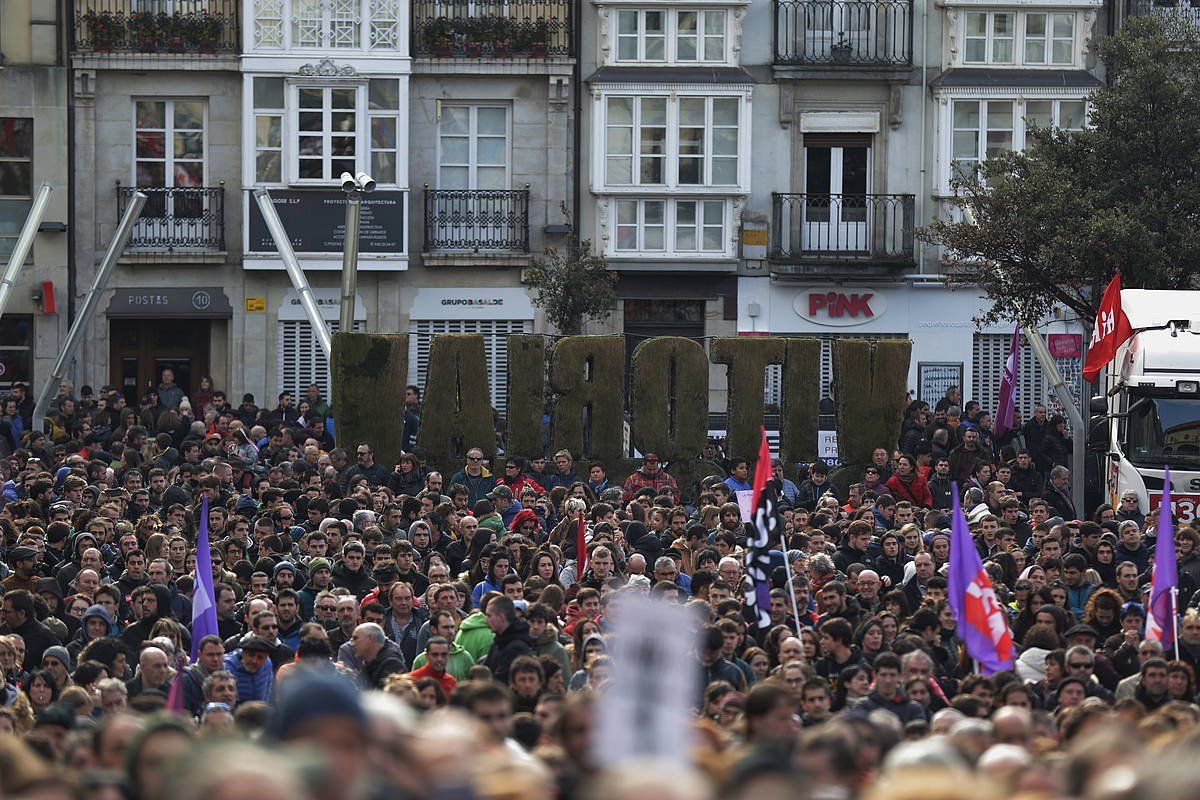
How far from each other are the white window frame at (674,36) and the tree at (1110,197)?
21.8 ft

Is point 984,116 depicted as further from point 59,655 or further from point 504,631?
point 59,655

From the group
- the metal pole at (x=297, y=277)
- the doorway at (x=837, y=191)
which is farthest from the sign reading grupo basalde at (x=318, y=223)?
the doorway at (x=837, y=191)

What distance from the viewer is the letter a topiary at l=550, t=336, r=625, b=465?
84.0 feet

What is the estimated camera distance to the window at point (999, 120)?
34.7 m

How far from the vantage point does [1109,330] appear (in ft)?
77.5

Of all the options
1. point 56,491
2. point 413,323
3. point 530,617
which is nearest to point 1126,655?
point 530,617

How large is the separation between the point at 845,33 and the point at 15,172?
44.8ft

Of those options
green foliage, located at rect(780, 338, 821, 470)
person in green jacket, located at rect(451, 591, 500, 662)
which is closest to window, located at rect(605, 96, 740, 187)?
green foliage, located at rect(780, 338, 821, 470)

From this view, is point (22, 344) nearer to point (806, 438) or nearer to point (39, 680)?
point (806, 438)

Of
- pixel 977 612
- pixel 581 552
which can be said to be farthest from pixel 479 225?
pixel 977 612

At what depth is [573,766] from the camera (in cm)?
664

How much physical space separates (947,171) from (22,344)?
15.2 m

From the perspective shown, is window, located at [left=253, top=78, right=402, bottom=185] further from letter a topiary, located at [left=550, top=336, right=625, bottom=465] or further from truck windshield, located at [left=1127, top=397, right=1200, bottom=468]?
truck windshield, located at [left=1127, top=397, right=1200, bottom=468]

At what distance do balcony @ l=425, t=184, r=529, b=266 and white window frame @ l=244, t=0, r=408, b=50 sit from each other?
8.20ft
